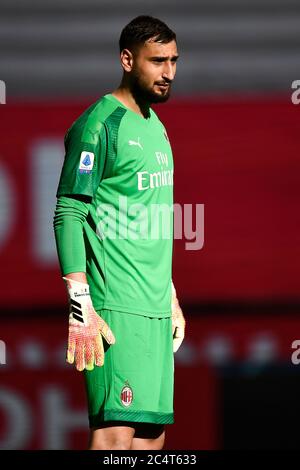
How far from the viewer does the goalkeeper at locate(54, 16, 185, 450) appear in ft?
14.5

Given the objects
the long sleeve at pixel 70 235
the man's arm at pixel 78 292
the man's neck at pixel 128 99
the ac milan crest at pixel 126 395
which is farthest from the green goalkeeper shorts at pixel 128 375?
the man's neck at pixel 128 99

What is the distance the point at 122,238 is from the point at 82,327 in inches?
14.6

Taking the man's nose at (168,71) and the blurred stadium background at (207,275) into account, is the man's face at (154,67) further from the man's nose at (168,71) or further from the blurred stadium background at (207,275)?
the blurred stadium background at (207,275)

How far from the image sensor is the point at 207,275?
22.9 feet

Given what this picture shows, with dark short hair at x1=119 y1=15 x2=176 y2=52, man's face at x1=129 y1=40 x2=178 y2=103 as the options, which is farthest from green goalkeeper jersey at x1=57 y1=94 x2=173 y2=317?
dark short hair at x1=119 y1=15 x2=176 y2=52

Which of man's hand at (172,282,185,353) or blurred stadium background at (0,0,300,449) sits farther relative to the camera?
blurred stadium background at (0,0,300,449)

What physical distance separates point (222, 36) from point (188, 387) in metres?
2.05

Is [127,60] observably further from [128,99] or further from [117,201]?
[117,201]

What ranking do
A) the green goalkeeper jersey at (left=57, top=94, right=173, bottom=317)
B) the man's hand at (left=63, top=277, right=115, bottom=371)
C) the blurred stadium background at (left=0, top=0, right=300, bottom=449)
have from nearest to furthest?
the man's hand at (left=63, top=277, right=115, bottom=371) → the green goalkeeper jersey at (left=57, top=94, right=173, bottom=317) → the blurred stadium background at (left=0, top=0, right=300, bottom=449)

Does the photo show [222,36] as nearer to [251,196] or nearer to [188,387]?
[251,196]

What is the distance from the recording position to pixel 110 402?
14.7 feet

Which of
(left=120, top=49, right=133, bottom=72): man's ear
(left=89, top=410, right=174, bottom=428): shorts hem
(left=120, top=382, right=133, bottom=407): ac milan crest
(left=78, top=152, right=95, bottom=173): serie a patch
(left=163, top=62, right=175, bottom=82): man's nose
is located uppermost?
(left=120, top=49, right=133, bottom=72): man's ear

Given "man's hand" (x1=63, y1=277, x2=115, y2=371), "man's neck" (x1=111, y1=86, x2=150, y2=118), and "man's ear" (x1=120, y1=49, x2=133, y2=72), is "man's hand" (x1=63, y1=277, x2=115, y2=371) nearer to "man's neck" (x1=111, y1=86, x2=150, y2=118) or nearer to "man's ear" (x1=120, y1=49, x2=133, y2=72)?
"man's neck" (x1=111, y1=86, x2=150, y2=118)

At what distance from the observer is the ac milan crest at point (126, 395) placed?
4.52 metres
